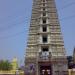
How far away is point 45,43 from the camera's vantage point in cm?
4388

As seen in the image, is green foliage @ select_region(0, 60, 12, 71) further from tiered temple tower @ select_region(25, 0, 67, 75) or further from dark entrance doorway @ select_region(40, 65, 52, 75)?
tiered temple tower @ select_region(25, 0, 67, 75)

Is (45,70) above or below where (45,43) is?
below

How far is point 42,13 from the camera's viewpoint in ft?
151

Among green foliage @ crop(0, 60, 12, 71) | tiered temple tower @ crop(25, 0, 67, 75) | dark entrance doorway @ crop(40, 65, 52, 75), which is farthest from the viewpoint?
green foliage @ crop(0, 60, 12, 71)

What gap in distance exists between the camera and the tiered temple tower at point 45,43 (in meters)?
43.1

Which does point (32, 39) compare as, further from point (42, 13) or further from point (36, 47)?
point (42, 13)

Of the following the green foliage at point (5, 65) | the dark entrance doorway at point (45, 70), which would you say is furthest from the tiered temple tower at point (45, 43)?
the green foliage at point (5, 65)

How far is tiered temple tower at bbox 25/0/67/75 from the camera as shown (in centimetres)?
4312

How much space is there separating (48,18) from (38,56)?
21.0 ft

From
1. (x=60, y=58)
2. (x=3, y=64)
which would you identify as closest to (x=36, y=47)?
(x=60, y=58)

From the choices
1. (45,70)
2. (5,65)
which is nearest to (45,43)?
(45,70)

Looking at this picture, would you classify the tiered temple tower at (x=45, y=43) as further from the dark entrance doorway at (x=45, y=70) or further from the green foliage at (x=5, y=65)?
the green foliage at (x=5, y=65)

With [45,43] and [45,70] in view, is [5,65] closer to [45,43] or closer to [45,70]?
[45,70]

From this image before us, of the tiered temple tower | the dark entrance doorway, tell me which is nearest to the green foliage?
the dark entrance doorway
